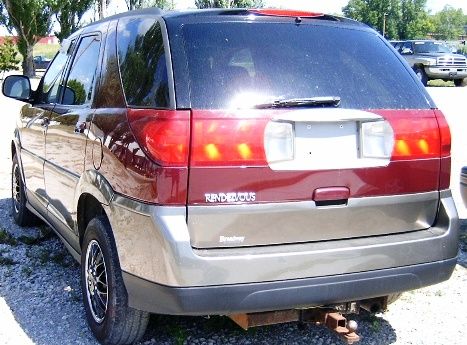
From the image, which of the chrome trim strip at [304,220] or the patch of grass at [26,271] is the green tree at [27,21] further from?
the chrome trim strip at [304,220]

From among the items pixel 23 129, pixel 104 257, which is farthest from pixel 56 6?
pixel 104 257

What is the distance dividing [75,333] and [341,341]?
5.15 feet

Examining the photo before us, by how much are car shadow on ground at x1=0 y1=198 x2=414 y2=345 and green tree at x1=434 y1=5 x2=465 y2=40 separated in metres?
→ 118

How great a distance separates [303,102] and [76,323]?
2021 mm

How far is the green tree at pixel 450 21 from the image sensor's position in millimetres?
115062

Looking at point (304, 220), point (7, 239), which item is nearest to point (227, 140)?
point (304, 220)

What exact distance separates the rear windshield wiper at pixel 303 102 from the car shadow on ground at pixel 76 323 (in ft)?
4.40

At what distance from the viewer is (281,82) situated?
296 cm

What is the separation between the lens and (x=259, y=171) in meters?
2.79

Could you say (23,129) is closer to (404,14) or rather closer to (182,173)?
(182,173)

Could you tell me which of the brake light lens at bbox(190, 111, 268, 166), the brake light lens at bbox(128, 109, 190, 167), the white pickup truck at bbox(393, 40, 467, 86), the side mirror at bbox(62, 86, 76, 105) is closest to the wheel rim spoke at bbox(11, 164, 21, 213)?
the side mirror at bbox(62, 86, 76, 105)

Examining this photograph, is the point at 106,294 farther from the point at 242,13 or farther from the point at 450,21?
the point at 450,21

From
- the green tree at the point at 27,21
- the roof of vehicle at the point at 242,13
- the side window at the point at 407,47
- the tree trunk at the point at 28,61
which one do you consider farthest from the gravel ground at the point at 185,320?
the tree trunk at the point at 28,61

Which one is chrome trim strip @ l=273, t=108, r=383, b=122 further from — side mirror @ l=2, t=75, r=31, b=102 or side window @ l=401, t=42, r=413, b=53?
side window @ l=401, t=42, r=413, b=53
